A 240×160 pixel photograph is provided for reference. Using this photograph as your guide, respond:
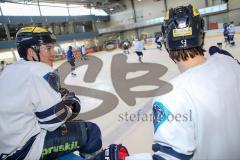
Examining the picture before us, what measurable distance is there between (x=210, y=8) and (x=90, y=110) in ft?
84.9

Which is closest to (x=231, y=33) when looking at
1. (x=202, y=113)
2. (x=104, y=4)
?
(x=202, y=113)

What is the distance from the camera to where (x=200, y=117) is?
3.24 ft

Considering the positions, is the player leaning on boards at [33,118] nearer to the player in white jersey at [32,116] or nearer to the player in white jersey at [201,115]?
the player in white jersey at [32,116]

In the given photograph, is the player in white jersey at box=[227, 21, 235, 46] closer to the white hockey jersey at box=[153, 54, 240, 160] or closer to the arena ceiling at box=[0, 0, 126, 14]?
the white hockey jersey at box=[153, 54, 240, 160]

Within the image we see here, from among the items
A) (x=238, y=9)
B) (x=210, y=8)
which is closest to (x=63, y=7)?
(x=210, y=8)

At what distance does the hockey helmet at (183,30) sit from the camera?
4.14 ft

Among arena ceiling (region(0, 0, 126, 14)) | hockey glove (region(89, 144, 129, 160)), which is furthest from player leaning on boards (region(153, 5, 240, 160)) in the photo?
arena ceiling (region(0, 0, 126, 14))

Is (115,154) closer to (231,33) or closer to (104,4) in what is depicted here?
(231,33)

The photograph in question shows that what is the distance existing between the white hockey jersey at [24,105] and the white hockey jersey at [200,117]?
3.34ft

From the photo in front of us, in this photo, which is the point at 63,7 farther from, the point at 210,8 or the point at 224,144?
the point at 224,144

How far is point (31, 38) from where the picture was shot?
215cm

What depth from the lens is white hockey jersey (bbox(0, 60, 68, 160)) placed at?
1.70 m

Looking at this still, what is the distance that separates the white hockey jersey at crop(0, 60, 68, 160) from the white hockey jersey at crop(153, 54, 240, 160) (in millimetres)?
1018

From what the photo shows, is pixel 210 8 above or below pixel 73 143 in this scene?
above
